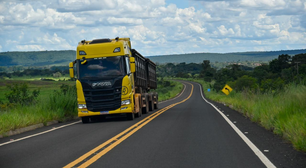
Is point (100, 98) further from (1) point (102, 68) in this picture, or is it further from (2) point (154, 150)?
(2) point (154, 150)

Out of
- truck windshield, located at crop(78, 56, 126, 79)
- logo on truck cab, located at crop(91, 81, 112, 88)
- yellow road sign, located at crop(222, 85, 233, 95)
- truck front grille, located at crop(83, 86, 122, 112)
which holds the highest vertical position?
truck windshield, located at crop(78, 56, 126, 79)

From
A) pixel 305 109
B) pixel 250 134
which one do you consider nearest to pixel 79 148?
pixel 250 134

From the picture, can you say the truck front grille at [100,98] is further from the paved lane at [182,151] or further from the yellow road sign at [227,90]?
the yellow road sign at [227,90]

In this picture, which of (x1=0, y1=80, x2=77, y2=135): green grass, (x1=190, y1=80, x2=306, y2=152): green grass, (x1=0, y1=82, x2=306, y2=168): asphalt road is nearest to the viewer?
(x1=0, y1=82, x2=306, y2=168): asphalt road

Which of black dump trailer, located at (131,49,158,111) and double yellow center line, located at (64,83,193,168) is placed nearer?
double yellow center line, located at (64,83,193,168)

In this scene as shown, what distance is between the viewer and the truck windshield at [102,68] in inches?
682

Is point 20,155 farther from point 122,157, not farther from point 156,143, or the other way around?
point 156,143

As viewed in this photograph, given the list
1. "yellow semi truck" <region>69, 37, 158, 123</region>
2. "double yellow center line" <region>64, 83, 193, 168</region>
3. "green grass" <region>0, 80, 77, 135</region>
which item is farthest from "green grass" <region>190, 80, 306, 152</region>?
"green grass" <region>0, 80, 77, 135</region>

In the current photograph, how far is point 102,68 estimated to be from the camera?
17.5 m

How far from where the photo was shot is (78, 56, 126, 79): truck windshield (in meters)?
17.3

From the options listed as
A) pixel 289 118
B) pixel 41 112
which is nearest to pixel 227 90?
pixel 41 112

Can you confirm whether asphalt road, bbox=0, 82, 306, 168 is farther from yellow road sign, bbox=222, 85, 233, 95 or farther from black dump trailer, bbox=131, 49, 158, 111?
yellow road sign, bbox=222, 85, 233, 95

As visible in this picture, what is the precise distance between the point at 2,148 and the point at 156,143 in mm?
3913

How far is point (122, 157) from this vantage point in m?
8.33
